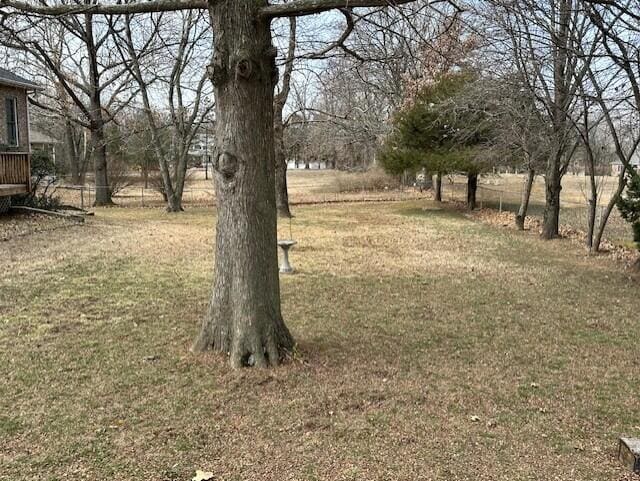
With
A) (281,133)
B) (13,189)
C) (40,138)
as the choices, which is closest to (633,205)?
(281,133)

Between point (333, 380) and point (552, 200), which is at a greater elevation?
point (552, 200)

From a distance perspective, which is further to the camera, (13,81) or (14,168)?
(13,81)

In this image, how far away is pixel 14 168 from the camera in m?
14.2

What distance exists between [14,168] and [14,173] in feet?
0.43

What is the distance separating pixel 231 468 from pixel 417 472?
1.02 meters

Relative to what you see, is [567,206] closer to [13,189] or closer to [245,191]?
[13,189]

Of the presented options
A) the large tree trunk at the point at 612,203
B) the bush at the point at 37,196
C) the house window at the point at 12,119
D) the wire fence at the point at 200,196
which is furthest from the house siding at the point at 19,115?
the large tree trunk at the point at 612,203

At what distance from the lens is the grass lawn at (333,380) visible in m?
3.08

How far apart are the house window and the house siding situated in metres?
0.12

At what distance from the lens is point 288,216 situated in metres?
17.8

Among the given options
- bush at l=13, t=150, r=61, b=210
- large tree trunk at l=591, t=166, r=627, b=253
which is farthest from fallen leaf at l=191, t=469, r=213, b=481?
bush at l=13, t=150, r=61, b=210

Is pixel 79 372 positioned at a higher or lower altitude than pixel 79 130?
lower

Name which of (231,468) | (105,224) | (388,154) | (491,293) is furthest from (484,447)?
(388,154)

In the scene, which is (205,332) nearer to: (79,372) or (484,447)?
(79,372)
